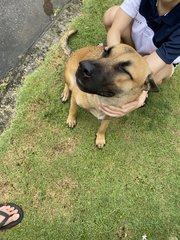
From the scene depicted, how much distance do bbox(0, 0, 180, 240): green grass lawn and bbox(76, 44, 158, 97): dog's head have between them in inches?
51.0

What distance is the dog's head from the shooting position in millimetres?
3717

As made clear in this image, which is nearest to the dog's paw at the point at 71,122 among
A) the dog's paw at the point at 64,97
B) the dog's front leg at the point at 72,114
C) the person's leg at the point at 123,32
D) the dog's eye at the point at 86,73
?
the dog's front leg at the point at 72,114

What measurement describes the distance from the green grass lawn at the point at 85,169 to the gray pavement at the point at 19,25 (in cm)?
31

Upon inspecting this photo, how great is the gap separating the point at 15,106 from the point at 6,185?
0.95 m

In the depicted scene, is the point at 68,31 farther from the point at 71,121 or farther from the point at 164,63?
the point at 164,63

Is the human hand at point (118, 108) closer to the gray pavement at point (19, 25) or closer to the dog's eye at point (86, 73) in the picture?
the dog's eye at point (86, 73)

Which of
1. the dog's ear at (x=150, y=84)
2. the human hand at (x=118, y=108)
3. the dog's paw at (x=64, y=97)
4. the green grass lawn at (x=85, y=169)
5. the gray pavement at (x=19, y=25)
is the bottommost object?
the green grass lawn at (x=85, y=169)

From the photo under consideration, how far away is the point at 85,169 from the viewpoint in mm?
5051

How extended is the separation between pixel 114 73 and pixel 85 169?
158 centimetres

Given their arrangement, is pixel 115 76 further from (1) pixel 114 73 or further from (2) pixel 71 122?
(2) pixel 71 122

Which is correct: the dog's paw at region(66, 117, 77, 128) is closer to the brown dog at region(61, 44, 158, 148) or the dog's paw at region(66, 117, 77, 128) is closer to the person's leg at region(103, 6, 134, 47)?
the brown dog at region(61, 44, 158, 148)

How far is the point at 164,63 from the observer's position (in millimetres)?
4531

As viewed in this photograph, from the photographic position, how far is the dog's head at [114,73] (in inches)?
Answer: 146

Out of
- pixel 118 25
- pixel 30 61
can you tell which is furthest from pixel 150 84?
pixel 30 61
